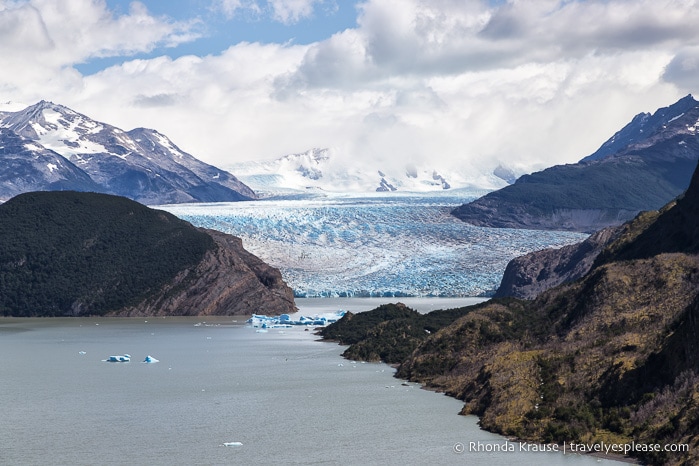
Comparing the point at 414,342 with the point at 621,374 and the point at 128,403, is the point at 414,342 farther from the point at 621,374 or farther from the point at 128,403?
the point at 621,374

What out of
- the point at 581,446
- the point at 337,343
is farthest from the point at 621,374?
the point at 337,343

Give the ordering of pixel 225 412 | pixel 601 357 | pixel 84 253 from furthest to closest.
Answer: pixel 84 253
pixel 225 412
pixel 601 357

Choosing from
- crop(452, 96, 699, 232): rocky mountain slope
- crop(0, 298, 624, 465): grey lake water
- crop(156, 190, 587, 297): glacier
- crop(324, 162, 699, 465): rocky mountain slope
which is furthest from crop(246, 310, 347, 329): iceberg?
crop(452, 96, 699, 232): rocky mountain slope

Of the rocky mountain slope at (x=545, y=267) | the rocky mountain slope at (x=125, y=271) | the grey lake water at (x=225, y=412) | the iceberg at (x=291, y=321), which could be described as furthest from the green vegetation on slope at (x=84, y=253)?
the grey lake water at (x=225, y=412)

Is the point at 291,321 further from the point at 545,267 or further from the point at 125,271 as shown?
the point at 545,267

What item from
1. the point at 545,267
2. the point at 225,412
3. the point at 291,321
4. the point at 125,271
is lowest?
the point at 225,412

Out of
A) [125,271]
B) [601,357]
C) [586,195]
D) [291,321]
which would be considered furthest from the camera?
[586,195]

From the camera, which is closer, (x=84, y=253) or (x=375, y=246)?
(x=84, y=253)

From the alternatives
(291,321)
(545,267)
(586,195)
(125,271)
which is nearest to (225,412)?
Answer: (291,321)
